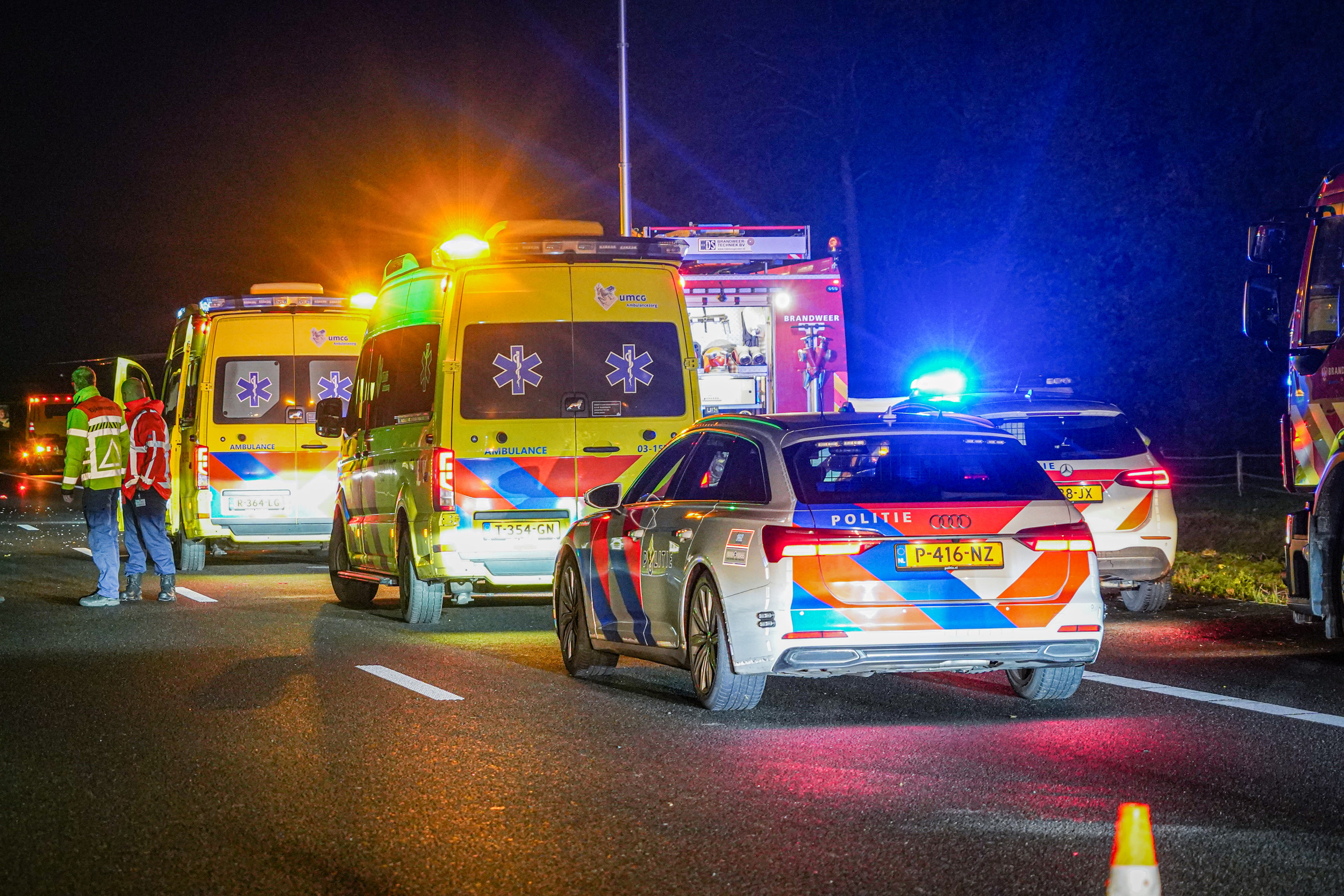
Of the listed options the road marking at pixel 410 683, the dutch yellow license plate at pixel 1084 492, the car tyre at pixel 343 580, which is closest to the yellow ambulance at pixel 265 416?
the car tyre at pixel 343 580

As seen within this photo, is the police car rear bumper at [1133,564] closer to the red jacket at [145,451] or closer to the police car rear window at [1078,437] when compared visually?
the police car rear window at [1078,437]

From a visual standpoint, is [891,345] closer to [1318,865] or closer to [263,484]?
[263,484]

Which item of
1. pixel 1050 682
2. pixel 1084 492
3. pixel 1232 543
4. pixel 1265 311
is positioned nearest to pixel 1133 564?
pixel 1084 492

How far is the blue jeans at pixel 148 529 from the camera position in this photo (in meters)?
14.6

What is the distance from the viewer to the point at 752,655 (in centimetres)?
762

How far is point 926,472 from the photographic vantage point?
26.6ft

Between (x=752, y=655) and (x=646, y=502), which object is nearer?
(x=752, y=655)

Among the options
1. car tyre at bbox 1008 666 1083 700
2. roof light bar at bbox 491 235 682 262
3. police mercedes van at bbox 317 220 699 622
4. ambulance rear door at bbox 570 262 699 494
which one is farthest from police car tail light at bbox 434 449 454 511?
car tyre at bbox 1008 666 1083 700

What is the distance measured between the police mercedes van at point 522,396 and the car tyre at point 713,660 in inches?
145

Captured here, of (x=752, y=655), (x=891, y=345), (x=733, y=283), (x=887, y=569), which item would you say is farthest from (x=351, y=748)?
(x=891, y=345)

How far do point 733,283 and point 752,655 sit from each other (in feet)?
41.1

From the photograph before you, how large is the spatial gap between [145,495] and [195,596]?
0.99m

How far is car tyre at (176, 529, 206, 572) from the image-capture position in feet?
60.0

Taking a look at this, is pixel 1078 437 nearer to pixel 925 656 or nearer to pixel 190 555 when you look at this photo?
pixel 925 656
